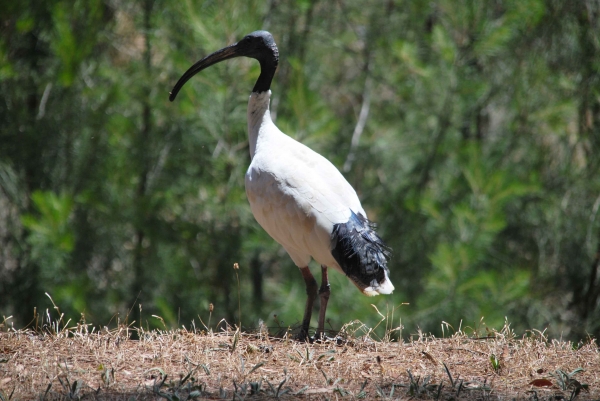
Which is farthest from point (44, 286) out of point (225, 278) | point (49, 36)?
point (49, 36)

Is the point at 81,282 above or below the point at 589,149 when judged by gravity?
below

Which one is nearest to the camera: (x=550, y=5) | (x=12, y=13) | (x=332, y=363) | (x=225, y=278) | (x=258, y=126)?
(x=332, y=363)

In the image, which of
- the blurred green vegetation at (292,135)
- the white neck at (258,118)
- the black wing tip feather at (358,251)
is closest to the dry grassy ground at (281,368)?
the black wing tip feather at (358,251)

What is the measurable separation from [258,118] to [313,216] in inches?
42.5

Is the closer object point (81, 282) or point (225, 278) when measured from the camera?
point (81, 282)

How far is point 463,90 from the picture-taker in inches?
367

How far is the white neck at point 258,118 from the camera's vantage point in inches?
202

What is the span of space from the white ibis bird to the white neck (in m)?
0.13

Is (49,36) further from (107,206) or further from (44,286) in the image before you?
(44,286)

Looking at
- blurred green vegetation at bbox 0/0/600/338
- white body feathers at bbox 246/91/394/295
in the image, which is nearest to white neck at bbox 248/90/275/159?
white body feathers at bbox 246/91/394/295

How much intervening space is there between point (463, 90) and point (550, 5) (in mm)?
1506

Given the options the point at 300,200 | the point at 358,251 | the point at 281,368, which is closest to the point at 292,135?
the point at 300,200

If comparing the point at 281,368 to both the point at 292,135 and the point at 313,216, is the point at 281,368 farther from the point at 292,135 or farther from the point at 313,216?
the point at 292,135

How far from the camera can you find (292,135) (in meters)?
8.38
